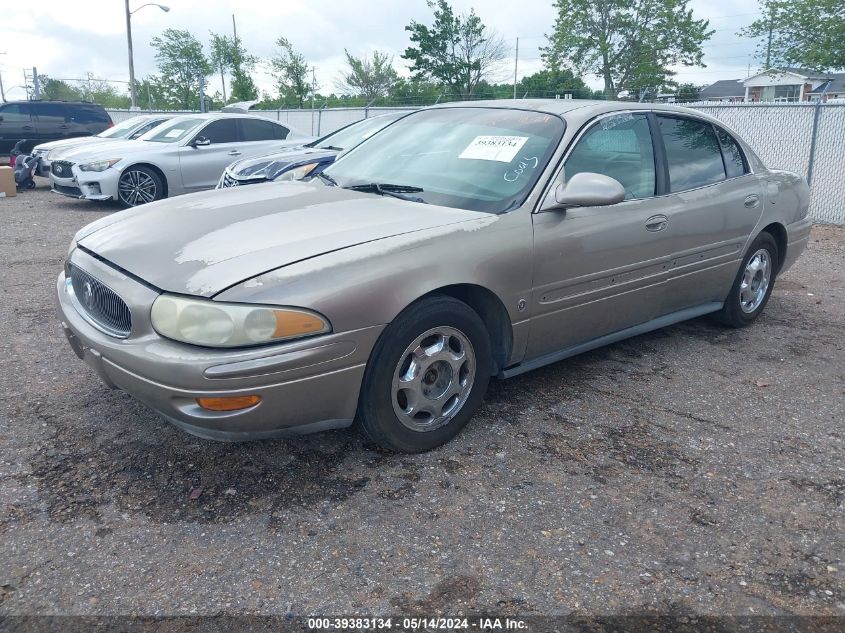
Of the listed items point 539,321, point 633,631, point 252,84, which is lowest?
point 633,631

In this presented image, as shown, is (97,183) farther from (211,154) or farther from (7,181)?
(7,181)

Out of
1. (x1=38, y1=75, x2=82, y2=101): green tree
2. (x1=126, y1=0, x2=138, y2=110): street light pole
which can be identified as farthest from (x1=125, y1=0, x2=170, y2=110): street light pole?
(x1=38, y1=75, x2=82, y2=101): green tree

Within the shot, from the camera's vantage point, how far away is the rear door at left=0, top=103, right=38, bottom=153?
15109mm

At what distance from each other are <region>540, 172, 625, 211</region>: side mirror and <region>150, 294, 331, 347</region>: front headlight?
146 centimetres

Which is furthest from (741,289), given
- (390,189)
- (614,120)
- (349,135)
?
(349,135)

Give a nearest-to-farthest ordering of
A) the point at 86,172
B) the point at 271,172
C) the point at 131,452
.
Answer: the point at 131,452
the point at 271,172
the point at 86,172

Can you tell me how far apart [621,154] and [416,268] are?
1.73 meters

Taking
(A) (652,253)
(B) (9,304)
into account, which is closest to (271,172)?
(B) (9,304)

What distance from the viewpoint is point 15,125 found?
1520 cm

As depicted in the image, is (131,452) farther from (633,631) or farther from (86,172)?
(86,172)

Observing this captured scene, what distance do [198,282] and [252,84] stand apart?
149 feet

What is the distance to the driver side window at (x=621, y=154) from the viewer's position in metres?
3.74

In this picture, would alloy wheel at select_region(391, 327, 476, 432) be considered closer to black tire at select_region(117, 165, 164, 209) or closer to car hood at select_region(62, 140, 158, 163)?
black tire at select_region(117, 165, 164, 209)

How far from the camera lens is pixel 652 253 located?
4012mm
